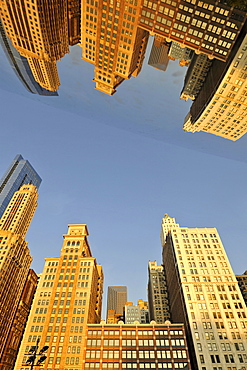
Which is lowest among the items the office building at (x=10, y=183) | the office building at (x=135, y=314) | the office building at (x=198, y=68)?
the office building at (x=135, y=314)

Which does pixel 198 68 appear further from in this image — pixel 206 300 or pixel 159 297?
pixel 159 297

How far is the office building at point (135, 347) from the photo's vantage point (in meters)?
71.4

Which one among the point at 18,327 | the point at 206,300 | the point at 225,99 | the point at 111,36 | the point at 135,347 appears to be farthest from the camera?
the point at 18,327

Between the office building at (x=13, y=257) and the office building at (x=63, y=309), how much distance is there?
34032 millimetres

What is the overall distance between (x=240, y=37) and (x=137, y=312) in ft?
643

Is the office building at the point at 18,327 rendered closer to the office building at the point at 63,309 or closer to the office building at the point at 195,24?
the office building at the point at 63,309

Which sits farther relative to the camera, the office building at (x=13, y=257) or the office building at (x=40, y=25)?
the office building at (x=13, y=257)

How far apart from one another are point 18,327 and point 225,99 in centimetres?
14792

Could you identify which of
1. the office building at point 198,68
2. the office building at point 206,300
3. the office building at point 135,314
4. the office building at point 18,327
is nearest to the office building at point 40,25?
the office building at point 198,68

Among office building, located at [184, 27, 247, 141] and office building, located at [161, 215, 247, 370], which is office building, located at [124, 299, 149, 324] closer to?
office building, located at [161, 215, 247, 370]

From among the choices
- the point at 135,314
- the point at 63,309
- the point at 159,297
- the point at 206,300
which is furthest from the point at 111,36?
the point at 135,314

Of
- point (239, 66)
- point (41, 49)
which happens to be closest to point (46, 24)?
point (41, 49)

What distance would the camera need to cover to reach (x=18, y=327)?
125 m

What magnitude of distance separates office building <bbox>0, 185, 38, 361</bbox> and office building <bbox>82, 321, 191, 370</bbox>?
58.2m
